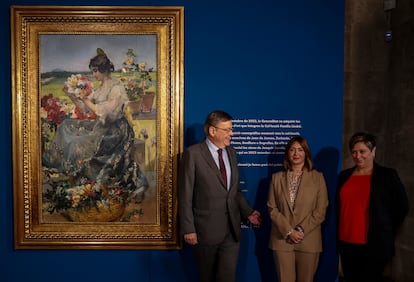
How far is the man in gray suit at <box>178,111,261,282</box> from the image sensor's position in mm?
3215

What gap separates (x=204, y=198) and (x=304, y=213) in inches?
34.9

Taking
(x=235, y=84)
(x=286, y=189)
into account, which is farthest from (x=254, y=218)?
(x=235, y=84)

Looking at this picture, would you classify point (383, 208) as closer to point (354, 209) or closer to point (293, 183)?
point (354, 209)

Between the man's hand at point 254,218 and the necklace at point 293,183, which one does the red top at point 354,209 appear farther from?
the man's hand at point 254,218

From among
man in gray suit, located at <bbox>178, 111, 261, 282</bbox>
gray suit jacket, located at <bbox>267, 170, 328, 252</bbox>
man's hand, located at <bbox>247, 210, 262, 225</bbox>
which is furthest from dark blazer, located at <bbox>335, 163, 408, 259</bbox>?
man in gray suit, located at <bbox>178, 111, 261, 282</bbox>

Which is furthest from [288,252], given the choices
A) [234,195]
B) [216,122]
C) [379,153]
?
[379,153]

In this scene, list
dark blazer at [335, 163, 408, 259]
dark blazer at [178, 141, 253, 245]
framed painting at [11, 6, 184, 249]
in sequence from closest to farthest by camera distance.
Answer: dark blazer at [335, 163, 408, 259] → dark blazer at [178, 141, 253, 245] → framed painting at [11, 6, 184, 249]

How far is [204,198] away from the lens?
323cm

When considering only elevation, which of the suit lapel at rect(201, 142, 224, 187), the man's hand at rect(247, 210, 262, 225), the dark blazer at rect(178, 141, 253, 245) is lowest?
the man's hand at rect(247, 210, 262, 225)

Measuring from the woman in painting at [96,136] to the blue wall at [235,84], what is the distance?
0.56 m

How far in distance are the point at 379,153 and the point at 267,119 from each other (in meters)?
1.86

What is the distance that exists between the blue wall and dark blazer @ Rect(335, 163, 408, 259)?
1.02 m

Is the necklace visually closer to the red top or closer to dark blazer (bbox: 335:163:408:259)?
the red top

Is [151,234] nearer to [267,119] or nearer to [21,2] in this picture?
[267,119]
